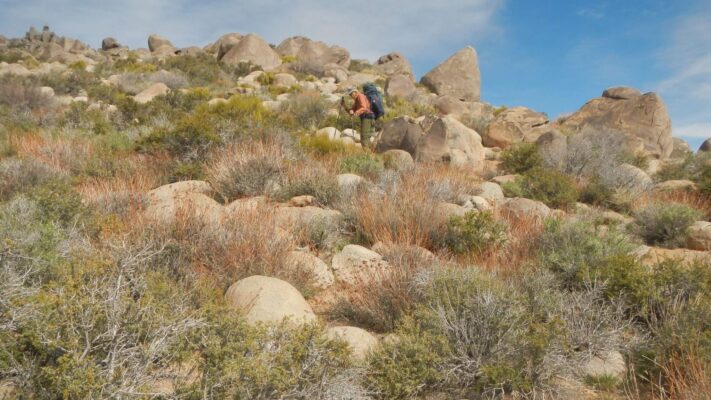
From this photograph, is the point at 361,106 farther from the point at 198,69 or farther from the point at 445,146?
the point at 198,69

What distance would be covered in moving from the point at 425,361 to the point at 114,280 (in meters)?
1.96

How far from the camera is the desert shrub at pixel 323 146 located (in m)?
9.45

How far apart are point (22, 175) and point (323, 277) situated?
453 cm

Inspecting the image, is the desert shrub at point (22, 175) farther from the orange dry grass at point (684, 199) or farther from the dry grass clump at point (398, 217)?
the orange dry grass at point (684, 199)

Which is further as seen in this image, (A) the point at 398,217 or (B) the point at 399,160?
(B) the point at 399,160

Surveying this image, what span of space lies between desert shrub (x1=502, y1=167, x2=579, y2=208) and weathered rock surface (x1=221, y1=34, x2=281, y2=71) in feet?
67.8

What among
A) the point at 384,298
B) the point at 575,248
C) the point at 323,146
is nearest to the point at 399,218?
the point at 384,298

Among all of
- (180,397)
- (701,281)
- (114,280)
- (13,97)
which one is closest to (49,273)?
(114,280)

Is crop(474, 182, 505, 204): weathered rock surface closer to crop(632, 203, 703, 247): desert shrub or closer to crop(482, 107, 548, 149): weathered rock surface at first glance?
crop(632, 203, 703, 247): desert shrub

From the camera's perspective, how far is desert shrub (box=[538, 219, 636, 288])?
4.15 meters

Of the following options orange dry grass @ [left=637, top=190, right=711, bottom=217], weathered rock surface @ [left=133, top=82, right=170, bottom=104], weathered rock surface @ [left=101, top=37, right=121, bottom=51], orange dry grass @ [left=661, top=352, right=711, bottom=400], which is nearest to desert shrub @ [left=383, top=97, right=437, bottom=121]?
weathered rock surface @ [left=133, top=82, right=170, bottom=104]

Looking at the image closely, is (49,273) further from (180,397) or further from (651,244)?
(651,244)

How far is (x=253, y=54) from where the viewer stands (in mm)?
26266

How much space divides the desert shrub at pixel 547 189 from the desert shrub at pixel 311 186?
12.5 feet
